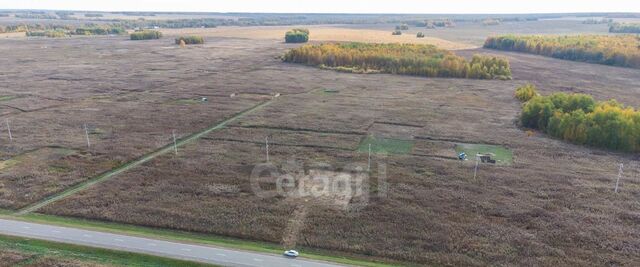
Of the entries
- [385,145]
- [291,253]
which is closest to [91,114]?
[385,145]

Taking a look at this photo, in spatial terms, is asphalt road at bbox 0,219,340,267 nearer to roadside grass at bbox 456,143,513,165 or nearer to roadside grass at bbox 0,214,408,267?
roadside grass at bbox 0,214,408,267

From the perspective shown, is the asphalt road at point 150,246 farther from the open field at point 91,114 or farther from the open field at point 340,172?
the open field at point 91,114

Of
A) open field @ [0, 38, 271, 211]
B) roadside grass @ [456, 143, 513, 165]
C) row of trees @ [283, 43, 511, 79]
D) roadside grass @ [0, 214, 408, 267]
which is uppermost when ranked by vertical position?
row of trees @ [283, 43, 511, 79]

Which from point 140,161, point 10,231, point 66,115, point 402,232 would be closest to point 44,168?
A: point 140,161

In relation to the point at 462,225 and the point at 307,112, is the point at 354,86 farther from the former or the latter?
the point at 462,225

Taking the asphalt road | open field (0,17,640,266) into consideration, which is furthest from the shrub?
the asphalt road
